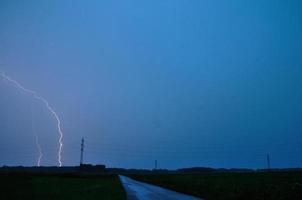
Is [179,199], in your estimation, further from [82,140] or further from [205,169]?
[205,169]

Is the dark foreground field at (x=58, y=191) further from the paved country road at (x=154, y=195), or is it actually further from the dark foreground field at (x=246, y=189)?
the dark foreground field at (x=246, y=189)

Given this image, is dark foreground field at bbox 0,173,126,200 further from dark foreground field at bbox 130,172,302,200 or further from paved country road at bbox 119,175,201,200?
dark foreground field at bbox 130,172,302,200

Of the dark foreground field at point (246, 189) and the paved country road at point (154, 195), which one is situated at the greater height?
the dark foreground field at point (246, 189)

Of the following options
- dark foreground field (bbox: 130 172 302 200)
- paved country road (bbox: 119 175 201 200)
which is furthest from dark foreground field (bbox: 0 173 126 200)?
dark foreground field (bbox: 130 172 302 200)

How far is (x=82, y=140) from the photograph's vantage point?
90438 millimetres

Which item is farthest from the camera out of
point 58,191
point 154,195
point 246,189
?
point 58,191

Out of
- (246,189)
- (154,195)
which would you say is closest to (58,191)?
(154,195)

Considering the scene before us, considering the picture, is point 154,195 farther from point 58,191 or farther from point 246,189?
point 58,191

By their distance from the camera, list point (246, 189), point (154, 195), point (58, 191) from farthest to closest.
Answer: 1. point (58, 191)
2. point (154, 195)
3. point (246, 189)

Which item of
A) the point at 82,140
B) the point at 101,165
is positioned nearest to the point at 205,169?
the point at 101,165

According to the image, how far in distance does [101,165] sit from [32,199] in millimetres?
103979

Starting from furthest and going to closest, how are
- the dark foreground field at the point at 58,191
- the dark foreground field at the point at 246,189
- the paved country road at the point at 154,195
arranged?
the paved country road at the point at 154,195 < the dark foreground field at the point at 58,191 < the dark foreground field at the point at 246,189

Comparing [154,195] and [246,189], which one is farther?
[154,195]

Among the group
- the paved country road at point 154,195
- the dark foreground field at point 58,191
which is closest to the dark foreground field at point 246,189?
the paved country road at point 154,195
